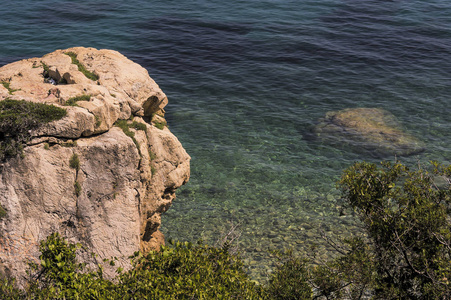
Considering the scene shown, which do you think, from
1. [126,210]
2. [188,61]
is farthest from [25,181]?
[188,61]

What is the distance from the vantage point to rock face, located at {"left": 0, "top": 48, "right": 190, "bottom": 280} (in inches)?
584

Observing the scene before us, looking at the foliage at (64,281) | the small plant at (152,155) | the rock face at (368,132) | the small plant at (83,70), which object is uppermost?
the small plant at (83,70)

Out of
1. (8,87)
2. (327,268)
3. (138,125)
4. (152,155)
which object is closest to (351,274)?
(327,268)

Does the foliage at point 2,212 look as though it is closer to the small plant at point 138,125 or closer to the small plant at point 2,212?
the small plant at point 2,212

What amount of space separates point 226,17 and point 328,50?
56.0ft

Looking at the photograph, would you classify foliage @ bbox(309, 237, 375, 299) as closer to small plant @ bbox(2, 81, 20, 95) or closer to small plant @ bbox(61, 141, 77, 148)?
small plant @ bbox(61, 141, 77, 148)

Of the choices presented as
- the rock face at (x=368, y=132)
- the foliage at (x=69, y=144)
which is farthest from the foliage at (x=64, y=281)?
the rock face at (x=368, y=132)

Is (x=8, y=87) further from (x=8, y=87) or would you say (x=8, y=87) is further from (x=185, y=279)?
(x=185, y=279)

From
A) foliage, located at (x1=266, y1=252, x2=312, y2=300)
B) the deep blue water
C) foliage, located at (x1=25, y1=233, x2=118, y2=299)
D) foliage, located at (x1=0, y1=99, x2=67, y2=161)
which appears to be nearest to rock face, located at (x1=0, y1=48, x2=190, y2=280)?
foliage, located at (x1=0, y1=99, x2=67, y2=161)

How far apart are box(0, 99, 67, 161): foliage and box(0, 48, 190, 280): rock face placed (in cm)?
30

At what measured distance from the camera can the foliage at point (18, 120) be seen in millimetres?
14344

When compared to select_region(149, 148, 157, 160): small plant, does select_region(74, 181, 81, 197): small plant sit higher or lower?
lower

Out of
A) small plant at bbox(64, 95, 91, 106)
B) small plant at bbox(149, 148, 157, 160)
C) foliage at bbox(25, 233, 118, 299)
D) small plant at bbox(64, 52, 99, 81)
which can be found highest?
small plant at bbox(64, 52, 99, 81)

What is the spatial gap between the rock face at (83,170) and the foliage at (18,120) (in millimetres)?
300
